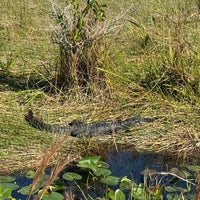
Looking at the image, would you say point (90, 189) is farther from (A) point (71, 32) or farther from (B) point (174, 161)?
(A) point (71, 32)

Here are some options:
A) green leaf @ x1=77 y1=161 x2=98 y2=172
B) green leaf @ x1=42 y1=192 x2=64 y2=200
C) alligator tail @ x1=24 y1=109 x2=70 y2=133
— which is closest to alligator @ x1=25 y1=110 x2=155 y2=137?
alligator tail @ x1=24 y1=109 x2=70 y2=133

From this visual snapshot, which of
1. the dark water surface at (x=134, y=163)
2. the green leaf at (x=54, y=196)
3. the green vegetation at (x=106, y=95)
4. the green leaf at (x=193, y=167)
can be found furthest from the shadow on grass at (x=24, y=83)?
the green leaf at (x=54, y=196)

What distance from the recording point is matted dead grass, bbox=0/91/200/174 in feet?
12.0

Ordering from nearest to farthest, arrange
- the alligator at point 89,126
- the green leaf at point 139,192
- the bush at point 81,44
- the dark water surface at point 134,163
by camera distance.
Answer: the green leaf at point 139,192
the dark water surface at point 134,163
the alligator at point 89,126
the bush at point 81,44

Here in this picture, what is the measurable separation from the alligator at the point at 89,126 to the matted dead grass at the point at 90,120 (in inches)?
1.6

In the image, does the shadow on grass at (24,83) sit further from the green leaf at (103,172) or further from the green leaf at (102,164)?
the green leaf at (103,172)

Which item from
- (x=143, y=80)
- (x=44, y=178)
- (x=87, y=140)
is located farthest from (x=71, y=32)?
(x=44, y=178)

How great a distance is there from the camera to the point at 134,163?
364cm

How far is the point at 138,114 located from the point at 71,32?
82 cm

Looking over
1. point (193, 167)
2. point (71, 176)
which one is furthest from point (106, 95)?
point (71, 176)

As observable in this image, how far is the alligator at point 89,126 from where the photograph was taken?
3959 millimetres

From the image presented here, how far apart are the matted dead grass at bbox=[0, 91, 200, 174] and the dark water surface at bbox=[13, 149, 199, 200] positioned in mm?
61

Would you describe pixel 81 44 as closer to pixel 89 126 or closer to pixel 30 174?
pixel 89 126

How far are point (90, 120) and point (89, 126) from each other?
0.21m
